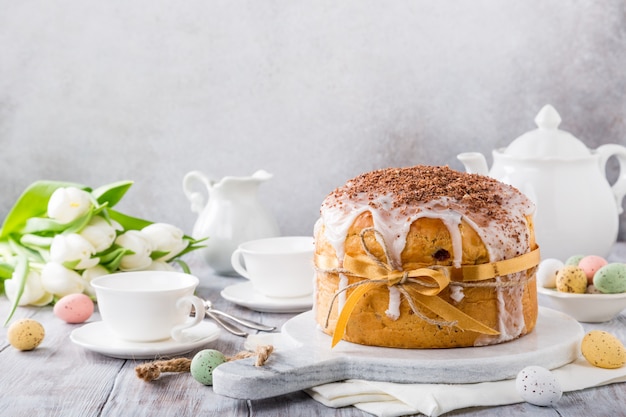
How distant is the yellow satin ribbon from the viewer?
1.26 m

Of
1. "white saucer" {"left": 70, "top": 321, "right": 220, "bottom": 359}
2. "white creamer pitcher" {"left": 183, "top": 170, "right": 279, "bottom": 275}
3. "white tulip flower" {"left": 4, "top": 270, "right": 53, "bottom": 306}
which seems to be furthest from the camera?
"white creamer pitcher" {"left": 183, "top": 170, "right": 279, "bottom": 275}

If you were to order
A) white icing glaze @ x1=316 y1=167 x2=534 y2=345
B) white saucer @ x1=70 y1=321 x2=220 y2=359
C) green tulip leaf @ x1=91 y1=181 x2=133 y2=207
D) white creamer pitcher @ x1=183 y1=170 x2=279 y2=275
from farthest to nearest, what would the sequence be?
1. white creamer pitcher @ x1=183 y1=170 x2=279 y2=275
2. green tulip leaf @ x1=91 y1=181 x2=133 y2=207
3. white saucer @ x1=70 y1=321 x2=220 y2=359
4. white icing glaze @ x1=316 y1=167 x2=534 y2=345

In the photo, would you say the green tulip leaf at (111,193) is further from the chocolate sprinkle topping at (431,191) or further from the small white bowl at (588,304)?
the small white bowl at (588,304)

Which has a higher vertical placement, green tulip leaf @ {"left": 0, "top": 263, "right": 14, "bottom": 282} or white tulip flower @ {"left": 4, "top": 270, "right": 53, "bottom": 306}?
green tulip leaf @ {"left": 0, "top": 263, "right": 14, "bottom": 282}

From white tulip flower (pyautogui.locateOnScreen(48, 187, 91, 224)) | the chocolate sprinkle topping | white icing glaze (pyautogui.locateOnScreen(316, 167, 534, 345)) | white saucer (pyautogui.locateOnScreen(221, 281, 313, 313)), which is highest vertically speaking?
the chocolate sprinkle topping

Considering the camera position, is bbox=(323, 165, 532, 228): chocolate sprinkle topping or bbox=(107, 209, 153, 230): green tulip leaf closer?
bbox=(323, 165, 532, 228): chocolate sprinkle topping

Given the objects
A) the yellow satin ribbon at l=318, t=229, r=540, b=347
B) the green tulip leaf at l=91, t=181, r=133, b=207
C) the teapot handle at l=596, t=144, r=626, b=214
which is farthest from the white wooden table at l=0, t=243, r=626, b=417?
the teapot handle at l=596, t=144, r=626, b=214

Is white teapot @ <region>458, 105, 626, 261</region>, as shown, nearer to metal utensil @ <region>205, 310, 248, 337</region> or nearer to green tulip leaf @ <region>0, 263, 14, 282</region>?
metal utensil @ <region>205, 310, 248, 337</region>

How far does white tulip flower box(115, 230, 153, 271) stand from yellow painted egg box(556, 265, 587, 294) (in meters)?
0.84

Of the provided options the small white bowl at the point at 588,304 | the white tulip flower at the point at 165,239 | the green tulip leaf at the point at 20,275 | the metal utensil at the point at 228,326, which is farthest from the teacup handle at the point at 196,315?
the small white bowl at the point at 588,304

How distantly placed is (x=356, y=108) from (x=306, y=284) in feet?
2.69

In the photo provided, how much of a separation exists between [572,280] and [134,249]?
0.87 metres

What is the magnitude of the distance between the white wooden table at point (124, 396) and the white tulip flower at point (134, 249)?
38 cm

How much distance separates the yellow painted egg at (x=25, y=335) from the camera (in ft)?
4.83
